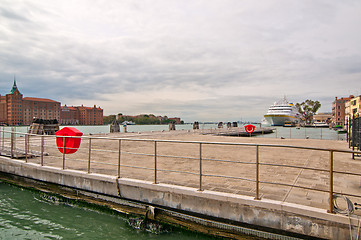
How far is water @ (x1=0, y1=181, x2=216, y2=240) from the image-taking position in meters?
5.30

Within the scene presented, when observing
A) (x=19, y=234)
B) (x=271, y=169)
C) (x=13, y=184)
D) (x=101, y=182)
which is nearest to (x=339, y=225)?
(x=271, y=169)

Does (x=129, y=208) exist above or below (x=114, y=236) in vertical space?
above

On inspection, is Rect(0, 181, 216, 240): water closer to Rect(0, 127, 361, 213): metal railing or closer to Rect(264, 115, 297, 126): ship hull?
Rect(0, 127, 361, 213): metal railing

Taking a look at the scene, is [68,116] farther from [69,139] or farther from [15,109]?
[69,139]

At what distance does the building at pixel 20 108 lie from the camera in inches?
5285

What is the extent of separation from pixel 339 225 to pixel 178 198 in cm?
297

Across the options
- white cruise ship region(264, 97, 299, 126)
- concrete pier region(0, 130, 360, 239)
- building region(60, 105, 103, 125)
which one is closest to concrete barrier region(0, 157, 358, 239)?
concrete pier region(0, 130, 360, 239)

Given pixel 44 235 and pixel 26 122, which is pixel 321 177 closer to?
pixel 44 235

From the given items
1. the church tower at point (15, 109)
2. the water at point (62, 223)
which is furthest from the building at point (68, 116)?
the water at point (62, 223)

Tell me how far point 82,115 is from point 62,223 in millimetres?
186094

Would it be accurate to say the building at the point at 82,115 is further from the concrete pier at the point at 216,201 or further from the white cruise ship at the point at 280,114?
the concrete pier at the point at 216,201

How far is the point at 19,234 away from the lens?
17.8 feet

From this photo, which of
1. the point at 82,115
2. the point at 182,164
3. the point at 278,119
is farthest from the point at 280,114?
the point at 82,115

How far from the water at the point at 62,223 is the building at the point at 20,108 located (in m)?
144
